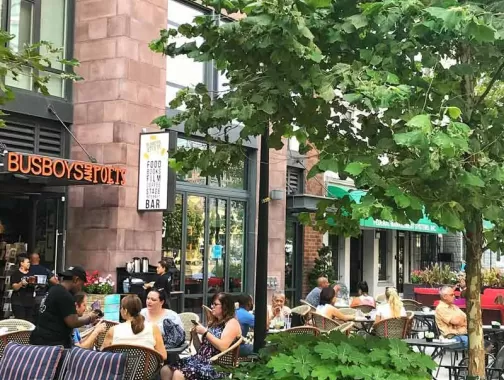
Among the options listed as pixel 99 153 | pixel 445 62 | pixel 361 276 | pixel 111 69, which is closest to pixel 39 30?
pixel 111 69

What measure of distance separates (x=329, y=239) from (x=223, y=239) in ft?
20.1

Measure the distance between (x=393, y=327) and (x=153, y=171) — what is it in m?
5.32

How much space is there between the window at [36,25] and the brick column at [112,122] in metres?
0.33

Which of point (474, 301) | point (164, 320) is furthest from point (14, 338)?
point (474, 301)

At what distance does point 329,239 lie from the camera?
870 inches

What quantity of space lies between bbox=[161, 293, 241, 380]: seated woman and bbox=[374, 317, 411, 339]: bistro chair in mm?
3784

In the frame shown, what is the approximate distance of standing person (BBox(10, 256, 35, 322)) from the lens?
12.2m

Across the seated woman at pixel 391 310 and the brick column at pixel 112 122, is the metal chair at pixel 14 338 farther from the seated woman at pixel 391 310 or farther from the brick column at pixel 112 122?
the seated woman at pixel 391 310

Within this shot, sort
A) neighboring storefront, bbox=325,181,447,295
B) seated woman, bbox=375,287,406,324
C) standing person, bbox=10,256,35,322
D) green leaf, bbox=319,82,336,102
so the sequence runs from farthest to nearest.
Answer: neighboring storefront, bbox=325,181,447,295 < standing person, bbox=10,256,35,322 < seated woman, bbox=375,287,406,324 < green leaf, bbox=319,82,336,102

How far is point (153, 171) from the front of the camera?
13398mm

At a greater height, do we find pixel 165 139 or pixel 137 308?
pixel 165 139

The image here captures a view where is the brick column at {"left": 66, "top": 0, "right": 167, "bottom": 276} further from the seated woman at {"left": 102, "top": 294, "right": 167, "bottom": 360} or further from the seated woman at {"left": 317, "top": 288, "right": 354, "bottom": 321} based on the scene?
the seated woman at {"left": 102, "top": 294, "right": 167, "bottom": 360}

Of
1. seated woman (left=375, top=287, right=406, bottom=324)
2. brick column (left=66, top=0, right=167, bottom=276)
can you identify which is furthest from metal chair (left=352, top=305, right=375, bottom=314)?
brick column (left=66, top=0, right=167, bottom=276)

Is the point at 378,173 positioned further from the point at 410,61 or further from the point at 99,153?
the point at 99,153
